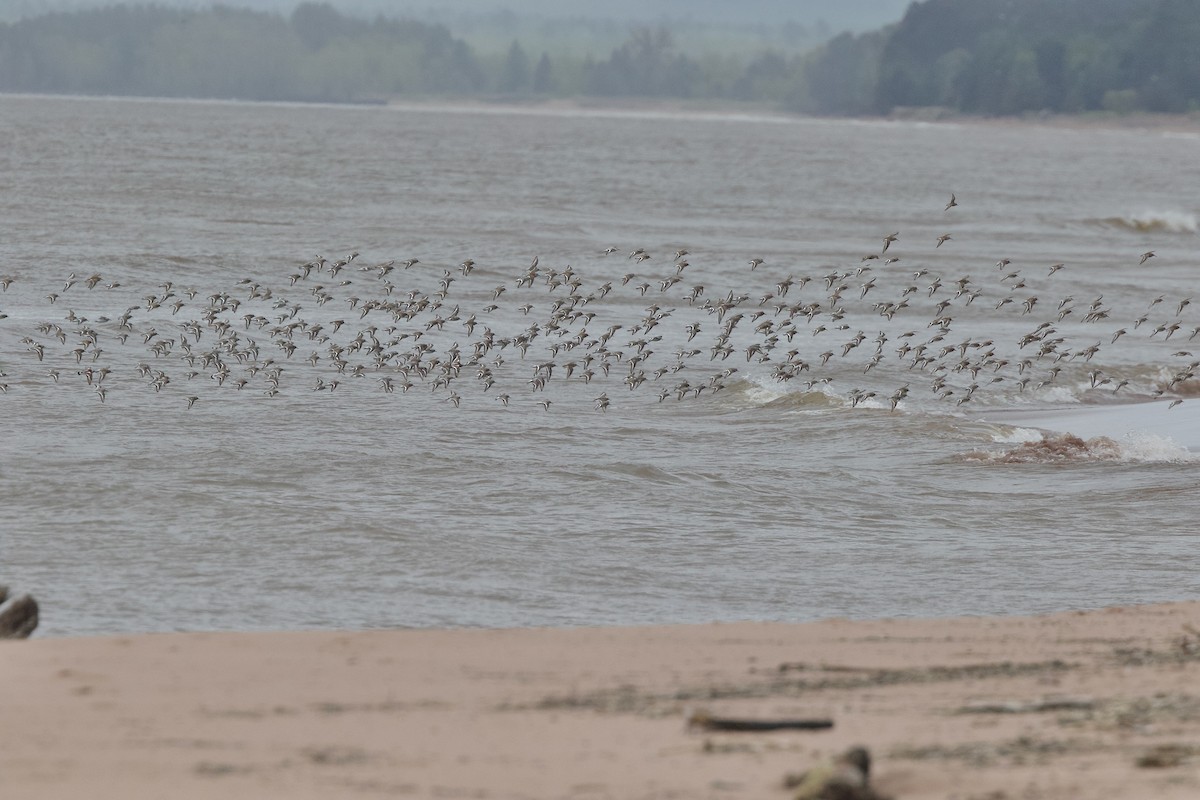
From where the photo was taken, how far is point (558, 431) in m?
20.5

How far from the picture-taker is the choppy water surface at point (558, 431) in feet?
44.1

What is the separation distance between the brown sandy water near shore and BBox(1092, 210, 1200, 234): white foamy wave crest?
61.0 m

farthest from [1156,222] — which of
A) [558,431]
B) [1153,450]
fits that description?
[558,431]

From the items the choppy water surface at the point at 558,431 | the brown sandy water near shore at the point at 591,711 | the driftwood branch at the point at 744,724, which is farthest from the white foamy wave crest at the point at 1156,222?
the driftwood branch at the point at 744,724

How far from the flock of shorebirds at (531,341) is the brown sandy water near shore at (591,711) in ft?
38.8

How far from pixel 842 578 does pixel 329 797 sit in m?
7.30

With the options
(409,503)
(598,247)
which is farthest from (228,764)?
(598,247)

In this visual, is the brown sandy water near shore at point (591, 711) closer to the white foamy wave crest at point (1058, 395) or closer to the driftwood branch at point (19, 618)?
the driftwood branch at point (19, 618)

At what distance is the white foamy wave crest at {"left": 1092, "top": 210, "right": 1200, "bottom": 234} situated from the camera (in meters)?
69.1

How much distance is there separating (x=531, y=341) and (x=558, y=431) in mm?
8252

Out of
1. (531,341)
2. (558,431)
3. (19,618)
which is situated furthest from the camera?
(531,341)

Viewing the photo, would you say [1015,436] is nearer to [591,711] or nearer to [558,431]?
[558,431]

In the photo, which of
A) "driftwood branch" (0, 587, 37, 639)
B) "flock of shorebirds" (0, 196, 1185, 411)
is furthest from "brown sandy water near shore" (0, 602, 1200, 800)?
"flock of shorebirds" (0, 196, 1185, 411)

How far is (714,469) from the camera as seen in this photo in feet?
60.4
